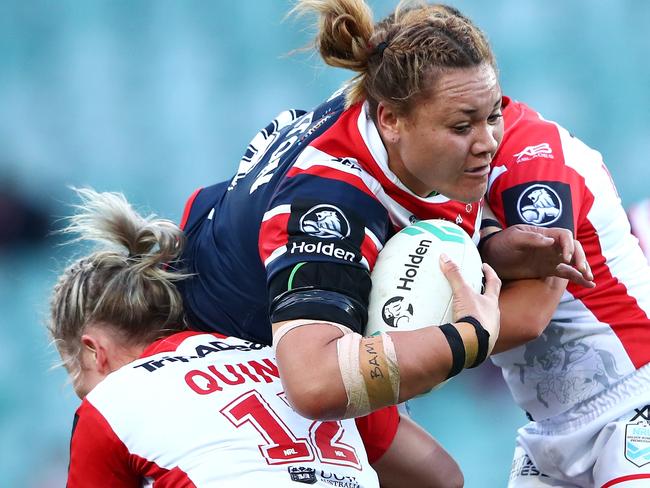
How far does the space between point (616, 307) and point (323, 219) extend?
119 centimetres

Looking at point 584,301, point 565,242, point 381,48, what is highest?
point 381,48

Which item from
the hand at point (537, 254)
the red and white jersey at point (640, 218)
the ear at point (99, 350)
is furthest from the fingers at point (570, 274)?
the red and white jersey at point (640, 218)

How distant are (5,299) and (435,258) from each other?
3.22 meters

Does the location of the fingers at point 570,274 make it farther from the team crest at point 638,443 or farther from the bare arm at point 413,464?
the bare arm at point 413,464

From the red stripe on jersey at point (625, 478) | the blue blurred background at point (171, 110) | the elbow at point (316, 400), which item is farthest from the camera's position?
the blue blurred background at point (171, 110)

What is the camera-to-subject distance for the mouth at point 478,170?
305 centimetres

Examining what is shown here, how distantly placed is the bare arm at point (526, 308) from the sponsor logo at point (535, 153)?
1.24 ft

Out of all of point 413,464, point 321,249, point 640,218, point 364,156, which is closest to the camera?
point 321,249

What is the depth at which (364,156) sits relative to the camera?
3.04 metres

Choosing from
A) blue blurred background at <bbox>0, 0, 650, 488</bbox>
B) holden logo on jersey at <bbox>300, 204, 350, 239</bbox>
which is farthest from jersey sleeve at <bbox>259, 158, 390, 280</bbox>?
blue blurred background at <bbox>0, 0, 650, 488</bbox>

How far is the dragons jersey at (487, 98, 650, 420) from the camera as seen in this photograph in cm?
340

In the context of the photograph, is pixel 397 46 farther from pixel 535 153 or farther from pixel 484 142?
pixel 535 153

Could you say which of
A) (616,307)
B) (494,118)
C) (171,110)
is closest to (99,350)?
(494,118)

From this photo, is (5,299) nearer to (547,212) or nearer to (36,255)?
(36,255)
